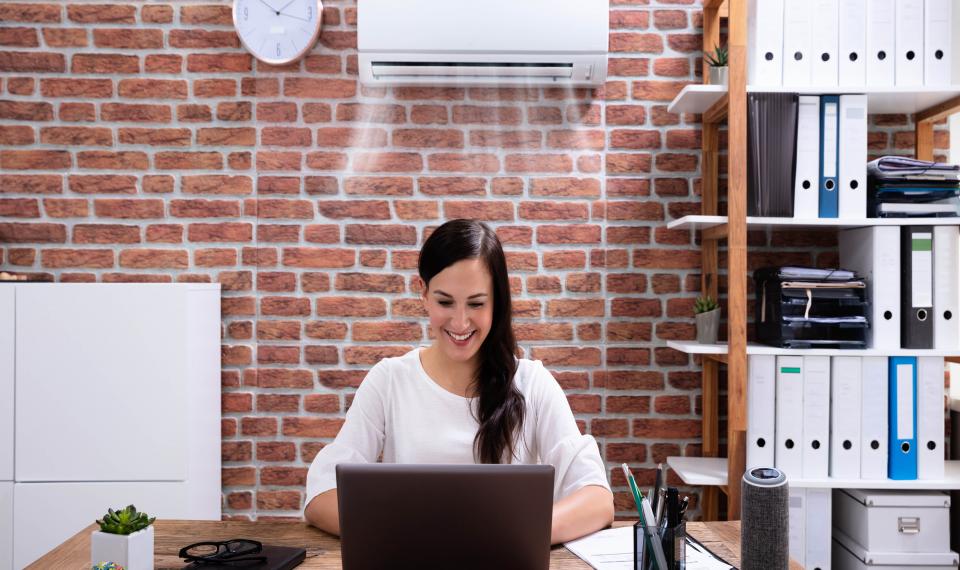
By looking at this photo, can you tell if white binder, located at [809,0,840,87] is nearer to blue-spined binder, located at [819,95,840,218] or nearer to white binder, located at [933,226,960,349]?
blue-spined binder, located at [819,95,840,218]

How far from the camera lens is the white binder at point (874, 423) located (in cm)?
216

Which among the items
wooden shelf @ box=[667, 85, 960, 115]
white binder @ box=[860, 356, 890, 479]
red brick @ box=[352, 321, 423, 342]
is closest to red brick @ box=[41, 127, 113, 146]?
red brick @ box=[352, 321, 423, 342]

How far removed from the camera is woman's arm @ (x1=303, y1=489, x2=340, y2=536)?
144cm

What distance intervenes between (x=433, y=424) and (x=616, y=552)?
566 mm

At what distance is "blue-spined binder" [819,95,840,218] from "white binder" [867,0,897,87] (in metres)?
0.14

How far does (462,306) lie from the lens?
1699 mm

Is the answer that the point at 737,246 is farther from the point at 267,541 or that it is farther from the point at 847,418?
the point at 267,541

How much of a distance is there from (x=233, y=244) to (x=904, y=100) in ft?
7.59

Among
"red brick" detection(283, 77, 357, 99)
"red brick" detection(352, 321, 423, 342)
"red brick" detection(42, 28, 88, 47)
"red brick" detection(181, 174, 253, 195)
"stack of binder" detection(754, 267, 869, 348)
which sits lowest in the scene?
"red brick" detection(352, 321, 423, 342)

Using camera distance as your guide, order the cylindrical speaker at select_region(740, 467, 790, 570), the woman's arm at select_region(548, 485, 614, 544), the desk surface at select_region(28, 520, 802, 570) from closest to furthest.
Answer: the cylindrical speaker at select_region(740, 467, 790, 570) < the desk surface at select_region(28, 520, 802, 570) < the woman's arm at select_region(548, 485, 614, 544)

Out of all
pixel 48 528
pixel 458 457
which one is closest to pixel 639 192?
pixel 458 457

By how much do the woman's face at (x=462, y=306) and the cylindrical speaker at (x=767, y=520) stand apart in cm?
81

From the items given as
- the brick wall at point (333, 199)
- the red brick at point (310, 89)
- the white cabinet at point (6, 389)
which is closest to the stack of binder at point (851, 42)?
the brick wall at point (333, 199)

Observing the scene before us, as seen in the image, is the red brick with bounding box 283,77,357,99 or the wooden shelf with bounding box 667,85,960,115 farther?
the red brick with bounding box 283,77,357,99
